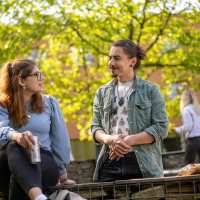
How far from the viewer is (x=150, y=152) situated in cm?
625

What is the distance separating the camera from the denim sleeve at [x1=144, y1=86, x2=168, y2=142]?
6195 mm

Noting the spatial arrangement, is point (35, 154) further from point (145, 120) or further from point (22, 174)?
point (145, 120)

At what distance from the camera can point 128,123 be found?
245 inches

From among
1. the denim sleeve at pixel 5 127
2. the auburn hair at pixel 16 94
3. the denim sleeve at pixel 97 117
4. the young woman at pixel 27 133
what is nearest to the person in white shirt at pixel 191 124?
the denim sleeve at pixel 97 117

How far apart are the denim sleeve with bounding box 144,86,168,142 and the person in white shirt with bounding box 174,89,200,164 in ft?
22.1

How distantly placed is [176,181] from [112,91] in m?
1.37

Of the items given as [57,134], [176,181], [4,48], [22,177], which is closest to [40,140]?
[57,134]

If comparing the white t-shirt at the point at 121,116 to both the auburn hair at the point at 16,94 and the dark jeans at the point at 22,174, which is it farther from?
the dark jeans at the point at 22,174

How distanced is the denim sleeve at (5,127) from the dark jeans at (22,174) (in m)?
0.09

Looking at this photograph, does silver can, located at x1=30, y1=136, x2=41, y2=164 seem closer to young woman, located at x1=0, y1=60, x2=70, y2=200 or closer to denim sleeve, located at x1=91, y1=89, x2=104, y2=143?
young woman, located at x1=0, y1=60, x2=70, y2=200

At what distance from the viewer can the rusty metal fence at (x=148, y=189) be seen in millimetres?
5254

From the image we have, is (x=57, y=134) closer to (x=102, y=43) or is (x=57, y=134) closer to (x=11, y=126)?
(x=11, y=126)

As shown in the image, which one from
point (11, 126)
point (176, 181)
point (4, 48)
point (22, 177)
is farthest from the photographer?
point (4, 48)

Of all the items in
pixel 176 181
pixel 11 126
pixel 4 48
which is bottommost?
pixel 176 181
